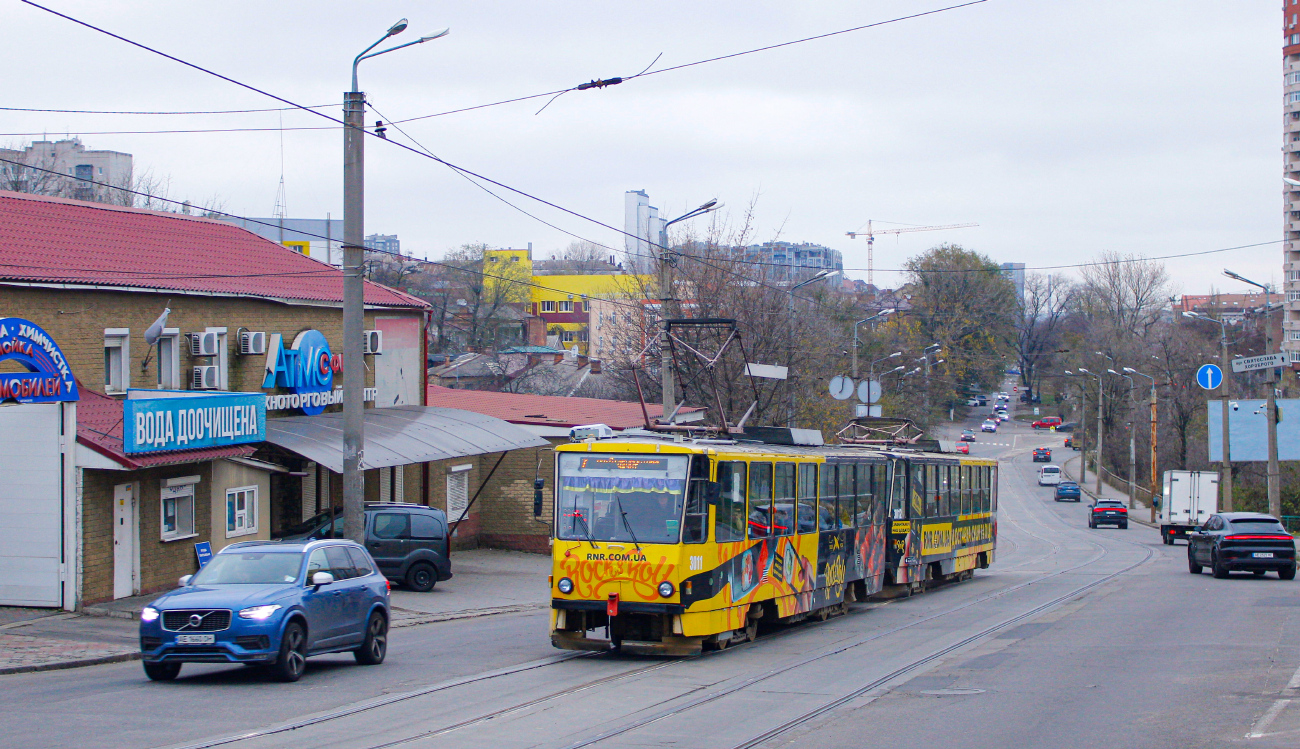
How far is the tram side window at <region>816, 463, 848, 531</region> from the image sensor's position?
18.3 metres

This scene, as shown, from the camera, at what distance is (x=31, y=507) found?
19031 mm

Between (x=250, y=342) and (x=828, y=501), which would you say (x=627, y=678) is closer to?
(x=828, y=501)

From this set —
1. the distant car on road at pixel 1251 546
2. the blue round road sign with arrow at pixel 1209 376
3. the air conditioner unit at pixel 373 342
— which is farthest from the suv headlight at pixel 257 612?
the blue round road sign with arrow at pixel 1209 376

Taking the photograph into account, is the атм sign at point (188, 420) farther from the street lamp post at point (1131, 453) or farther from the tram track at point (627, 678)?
the street lamp post at point (1131, 453)

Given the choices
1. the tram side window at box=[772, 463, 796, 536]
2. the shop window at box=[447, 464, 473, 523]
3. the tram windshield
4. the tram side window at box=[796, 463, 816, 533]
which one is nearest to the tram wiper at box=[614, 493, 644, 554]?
the tram windshield

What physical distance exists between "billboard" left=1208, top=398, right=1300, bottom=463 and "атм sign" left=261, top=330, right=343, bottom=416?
126 feet

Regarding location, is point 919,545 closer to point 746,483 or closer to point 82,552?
point 746,483

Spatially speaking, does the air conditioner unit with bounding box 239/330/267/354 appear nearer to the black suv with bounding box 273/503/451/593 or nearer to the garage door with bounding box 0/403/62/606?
the black suv with bounding box 273/503/451/593

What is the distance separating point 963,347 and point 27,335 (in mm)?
91061

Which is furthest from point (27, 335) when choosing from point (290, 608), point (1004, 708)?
point (1004, 708)

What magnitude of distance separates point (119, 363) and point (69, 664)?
28.9ft

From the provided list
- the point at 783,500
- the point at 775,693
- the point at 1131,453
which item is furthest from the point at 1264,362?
the point at 1131,453

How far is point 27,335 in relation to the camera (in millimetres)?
18438

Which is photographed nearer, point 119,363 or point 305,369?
point 119,363
